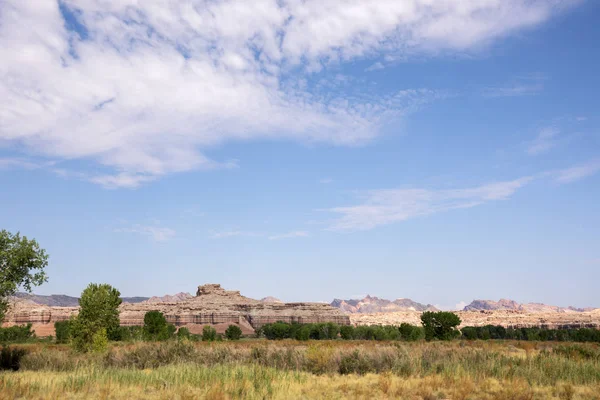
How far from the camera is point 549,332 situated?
8588 centimetres

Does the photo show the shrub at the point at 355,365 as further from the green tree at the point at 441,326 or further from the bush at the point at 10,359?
the green tree at the point at 441,326

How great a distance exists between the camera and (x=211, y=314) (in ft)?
490

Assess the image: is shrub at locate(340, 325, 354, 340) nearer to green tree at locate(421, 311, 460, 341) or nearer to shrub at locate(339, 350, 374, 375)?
green tree at locate(421, 311, 460, 341)

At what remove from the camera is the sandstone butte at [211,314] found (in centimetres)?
14662

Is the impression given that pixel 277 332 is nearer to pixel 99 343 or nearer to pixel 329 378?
pixel 99 343

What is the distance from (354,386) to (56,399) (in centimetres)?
1019

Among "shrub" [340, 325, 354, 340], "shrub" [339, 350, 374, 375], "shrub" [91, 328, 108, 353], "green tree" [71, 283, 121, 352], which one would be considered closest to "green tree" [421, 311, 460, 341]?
"shrub" [340, 325, 354, 340]

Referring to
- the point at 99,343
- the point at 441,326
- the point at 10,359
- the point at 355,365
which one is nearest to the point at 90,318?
the point at 99,343

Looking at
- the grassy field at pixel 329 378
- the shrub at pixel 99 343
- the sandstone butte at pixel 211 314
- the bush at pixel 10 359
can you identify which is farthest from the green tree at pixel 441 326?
the sandstone butte at pixel 211 314

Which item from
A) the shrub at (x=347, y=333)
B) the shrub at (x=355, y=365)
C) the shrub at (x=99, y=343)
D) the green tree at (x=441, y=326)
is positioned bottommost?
the shrub at (x=347, y=333)

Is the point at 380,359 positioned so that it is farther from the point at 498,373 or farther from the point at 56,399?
the point at 56,399

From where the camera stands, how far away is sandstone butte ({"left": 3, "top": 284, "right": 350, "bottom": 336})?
14662 centimetres

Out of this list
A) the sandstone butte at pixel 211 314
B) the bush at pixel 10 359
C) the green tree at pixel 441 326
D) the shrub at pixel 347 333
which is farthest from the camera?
the sandstone butte at pixel 211 314

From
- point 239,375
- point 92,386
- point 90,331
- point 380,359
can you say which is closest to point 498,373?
point 380,359
